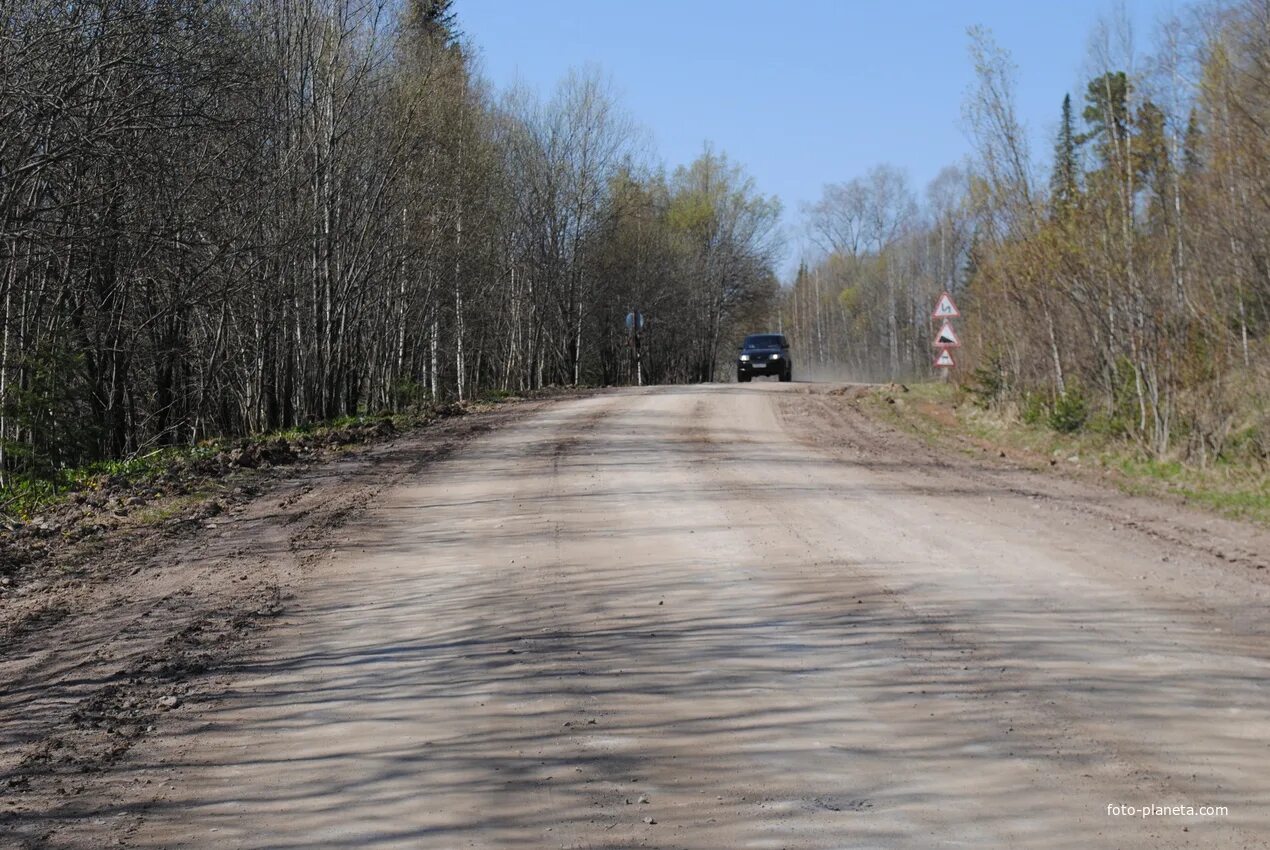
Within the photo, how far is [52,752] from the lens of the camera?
16.8ft

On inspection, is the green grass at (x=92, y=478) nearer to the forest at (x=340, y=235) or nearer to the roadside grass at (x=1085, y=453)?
the forest at (x=340, y=235)

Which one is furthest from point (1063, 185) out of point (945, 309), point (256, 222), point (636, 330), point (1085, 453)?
point (636, 330)

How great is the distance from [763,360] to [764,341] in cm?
131

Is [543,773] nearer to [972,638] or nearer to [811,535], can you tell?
[972,638]

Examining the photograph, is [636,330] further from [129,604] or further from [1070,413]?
[129,604]

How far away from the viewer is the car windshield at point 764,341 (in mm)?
42719

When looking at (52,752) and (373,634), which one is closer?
(52,752)

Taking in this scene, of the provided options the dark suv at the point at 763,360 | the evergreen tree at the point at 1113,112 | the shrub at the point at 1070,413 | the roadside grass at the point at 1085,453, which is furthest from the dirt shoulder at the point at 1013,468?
the dark suv at the point at 763,360

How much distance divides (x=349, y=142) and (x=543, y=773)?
21216mm

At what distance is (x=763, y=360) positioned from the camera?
4191 cm

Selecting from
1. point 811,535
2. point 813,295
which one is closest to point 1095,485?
point 811,535

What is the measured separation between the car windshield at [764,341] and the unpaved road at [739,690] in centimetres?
3170

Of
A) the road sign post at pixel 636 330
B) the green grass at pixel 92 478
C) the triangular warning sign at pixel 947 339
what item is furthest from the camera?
the road sign post at pixel 636 330

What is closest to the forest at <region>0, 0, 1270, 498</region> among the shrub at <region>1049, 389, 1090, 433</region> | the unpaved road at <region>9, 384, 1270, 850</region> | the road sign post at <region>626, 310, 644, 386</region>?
the shrub at <region>1049, 389, 1090, 433</region>
